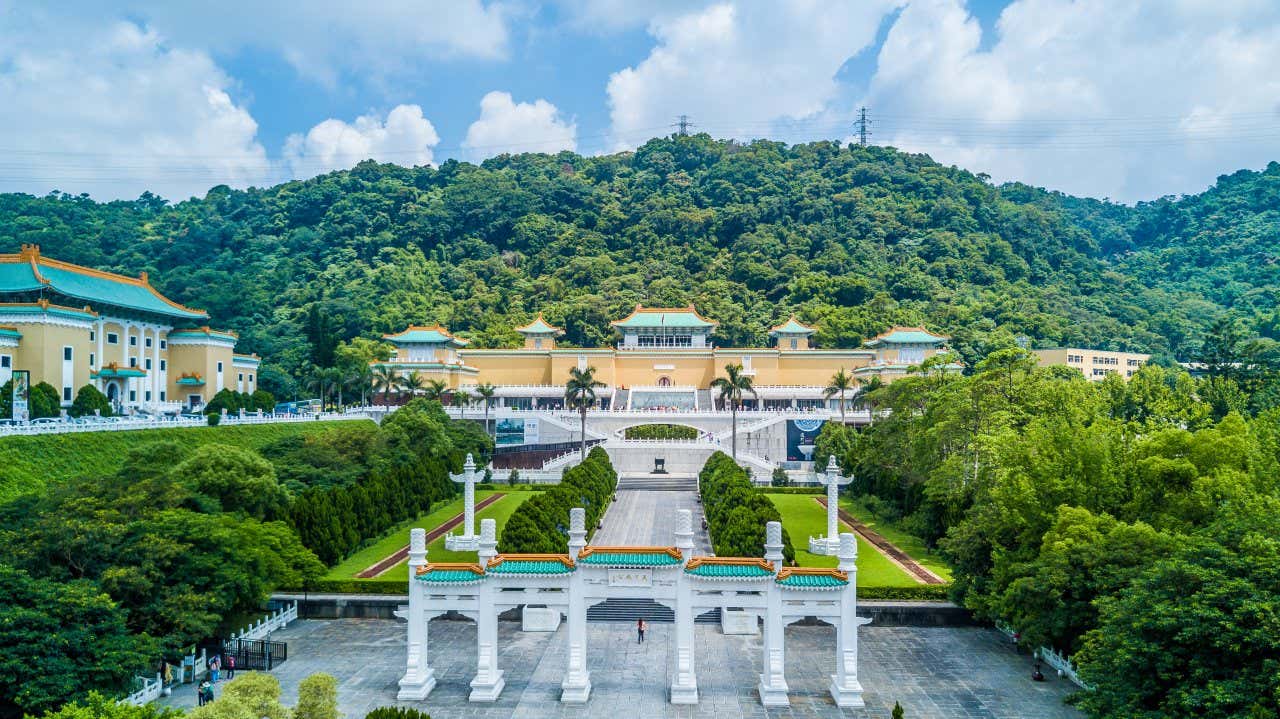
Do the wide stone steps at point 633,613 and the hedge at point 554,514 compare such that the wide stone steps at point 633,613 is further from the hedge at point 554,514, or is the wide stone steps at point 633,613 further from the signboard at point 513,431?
the signboard at point 513,431

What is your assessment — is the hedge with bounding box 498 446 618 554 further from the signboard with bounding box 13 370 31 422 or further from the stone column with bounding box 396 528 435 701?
the signboard with bounding box 13 370 31 422

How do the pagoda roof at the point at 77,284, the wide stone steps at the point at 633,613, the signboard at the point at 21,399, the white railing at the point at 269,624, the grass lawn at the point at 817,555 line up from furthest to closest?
the pagoda roof at the point at 77,284 → the signboard at the point at 21,399 → the grass lawn at the point at 817,555 → the wide stone steps at the point at 633,613 → the white railing at the point at 269,624

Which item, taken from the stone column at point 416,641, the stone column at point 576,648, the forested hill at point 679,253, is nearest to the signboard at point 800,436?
the forested hill at point 679,253

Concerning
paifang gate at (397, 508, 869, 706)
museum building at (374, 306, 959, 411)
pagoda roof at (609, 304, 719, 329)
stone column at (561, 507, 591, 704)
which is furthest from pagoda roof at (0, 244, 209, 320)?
stone column at (561, 507, 591, 704)

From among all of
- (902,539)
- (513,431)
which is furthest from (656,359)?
(902,539)

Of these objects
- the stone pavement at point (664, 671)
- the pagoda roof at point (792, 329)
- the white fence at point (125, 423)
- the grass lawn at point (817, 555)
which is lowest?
the stone pavement at point (664, 671)

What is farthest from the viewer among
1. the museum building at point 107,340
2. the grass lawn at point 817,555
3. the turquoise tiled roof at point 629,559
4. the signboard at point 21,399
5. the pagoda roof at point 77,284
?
the pagoda roof at point 77,284

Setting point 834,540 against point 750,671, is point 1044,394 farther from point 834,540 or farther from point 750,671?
point 750,671
